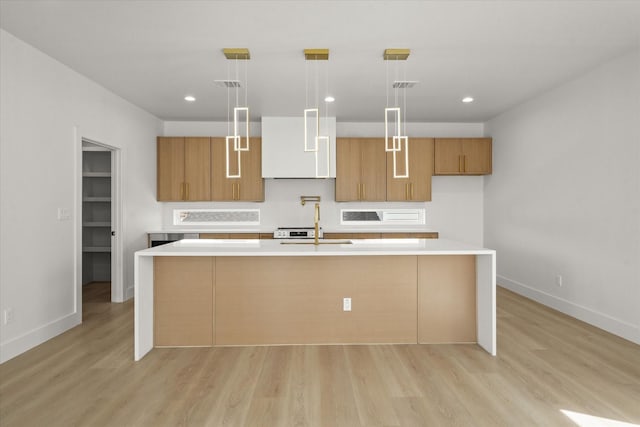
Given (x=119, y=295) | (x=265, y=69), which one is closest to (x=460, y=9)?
(x=265, y=69)

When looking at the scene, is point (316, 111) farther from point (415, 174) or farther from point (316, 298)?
point (415, 174)

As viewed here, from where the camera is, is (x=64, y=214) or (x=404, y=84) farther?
(x=404, y=84)

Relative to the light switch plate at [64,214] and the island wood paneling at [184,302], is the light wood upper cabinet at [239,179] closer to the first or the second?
the light switch plate at [64,214]

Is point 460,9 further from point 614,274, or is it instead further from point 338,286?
point 614,274

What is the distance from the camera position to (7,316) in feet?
9.30

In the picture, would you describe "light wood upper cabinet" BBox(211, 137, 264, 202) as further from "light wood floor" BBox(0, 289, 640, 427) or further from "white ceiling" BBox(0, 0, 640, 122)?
"light wood floor" BBox(0, 289, 640, 427)

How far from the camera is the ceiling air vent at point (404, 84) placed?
12.6 feet

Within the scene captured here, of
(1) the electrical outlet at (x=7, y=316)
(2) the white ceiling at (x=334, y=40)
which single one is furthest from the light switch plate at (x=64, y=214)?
(2) the white ceiling at (x=334, y=40)

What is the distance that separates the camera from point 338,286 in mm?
3150

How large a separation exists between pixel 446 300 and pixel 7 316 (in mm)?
3625

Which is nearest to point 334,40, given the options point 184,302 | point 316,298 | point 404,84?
point 404,84

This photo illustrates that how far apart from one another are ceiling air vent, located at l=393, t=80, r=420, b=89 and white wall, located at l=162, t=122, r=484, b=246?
6.07 feet

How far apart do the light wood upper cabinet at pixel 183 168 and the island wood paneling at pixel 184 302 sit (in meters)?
2.62

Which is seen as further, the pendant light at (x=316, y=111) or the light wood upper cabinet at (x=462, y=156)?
the light wood upper cabinet at (x=462, y=156)
